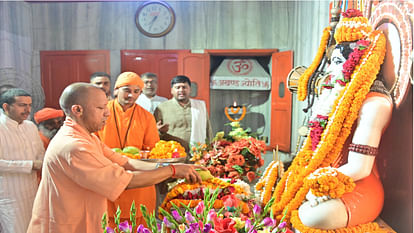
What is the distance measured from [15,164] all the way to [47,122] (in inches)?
18.8

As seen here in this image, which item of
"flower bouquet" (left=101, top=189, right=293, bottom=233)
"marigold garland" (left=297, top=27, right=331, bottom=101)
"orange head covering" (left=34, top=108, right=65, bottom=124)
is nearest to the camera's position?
"flower bouquet" (left=101, top=189, right=293, bottom=233)

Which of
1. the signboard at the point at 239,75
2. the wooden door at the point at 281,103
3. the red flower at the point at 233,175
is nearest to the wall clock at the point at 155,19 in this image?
the signboard at the point at 239,75

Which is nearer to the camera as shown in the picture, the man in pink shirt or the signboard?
the man in pink shirt

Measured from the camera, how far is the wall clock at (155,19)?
5172 millimetres

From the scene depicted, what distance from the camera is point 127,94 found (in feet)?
8.79

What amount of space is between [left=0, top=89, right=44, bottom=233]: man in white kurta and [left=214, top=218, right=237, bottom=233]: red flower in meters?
2.26

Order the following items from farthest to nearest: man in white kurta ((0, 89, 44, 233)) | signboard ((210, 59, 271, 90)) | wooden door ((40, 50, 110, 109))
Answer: signboard ((210, 59, 271, 90))
wooden door ((40, 50, 110, 109))
man in white kurta ((0, 89, 44, 233))

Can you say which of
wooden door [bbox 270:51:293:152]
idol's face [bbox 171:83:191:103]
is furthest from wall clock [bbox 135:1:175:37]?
idol's face [bbox 171:83:191:103]

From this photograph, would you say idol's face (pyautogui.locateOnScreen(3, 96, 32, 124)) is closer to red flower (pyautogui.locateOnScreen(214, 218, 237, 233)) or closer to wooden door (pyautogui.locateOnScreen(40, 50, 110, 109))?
red flower (pyautogui.locateOnScreen(214, 218, 237, 233))

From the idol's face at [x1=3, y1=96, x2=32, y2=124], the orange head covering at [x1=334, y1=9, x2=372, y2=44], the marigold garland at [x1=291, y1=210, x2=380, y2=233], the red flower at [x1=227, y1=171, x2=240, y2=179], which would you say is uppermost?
the orange head covering at [x1=334, y1=9, x2=372, y2=44]

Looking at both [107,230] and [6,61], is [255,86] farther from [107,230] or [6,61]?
[107,230]

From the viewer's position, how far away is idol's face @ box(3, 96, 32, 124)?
2441 millimetres

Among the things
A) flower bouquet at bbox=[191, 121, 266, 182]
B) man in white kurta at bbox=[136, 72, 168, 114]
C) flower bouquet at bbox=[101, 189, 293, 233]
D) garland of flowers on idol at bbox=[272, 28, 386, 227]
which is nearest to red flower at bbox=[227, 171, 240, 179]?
flower bouquet at bbox=[191, 121, 266, 182]

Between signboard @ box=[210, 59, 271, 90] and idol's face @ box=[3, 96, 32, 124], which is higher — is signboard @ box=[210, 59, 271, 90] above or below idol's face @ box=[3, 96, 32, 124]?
above
